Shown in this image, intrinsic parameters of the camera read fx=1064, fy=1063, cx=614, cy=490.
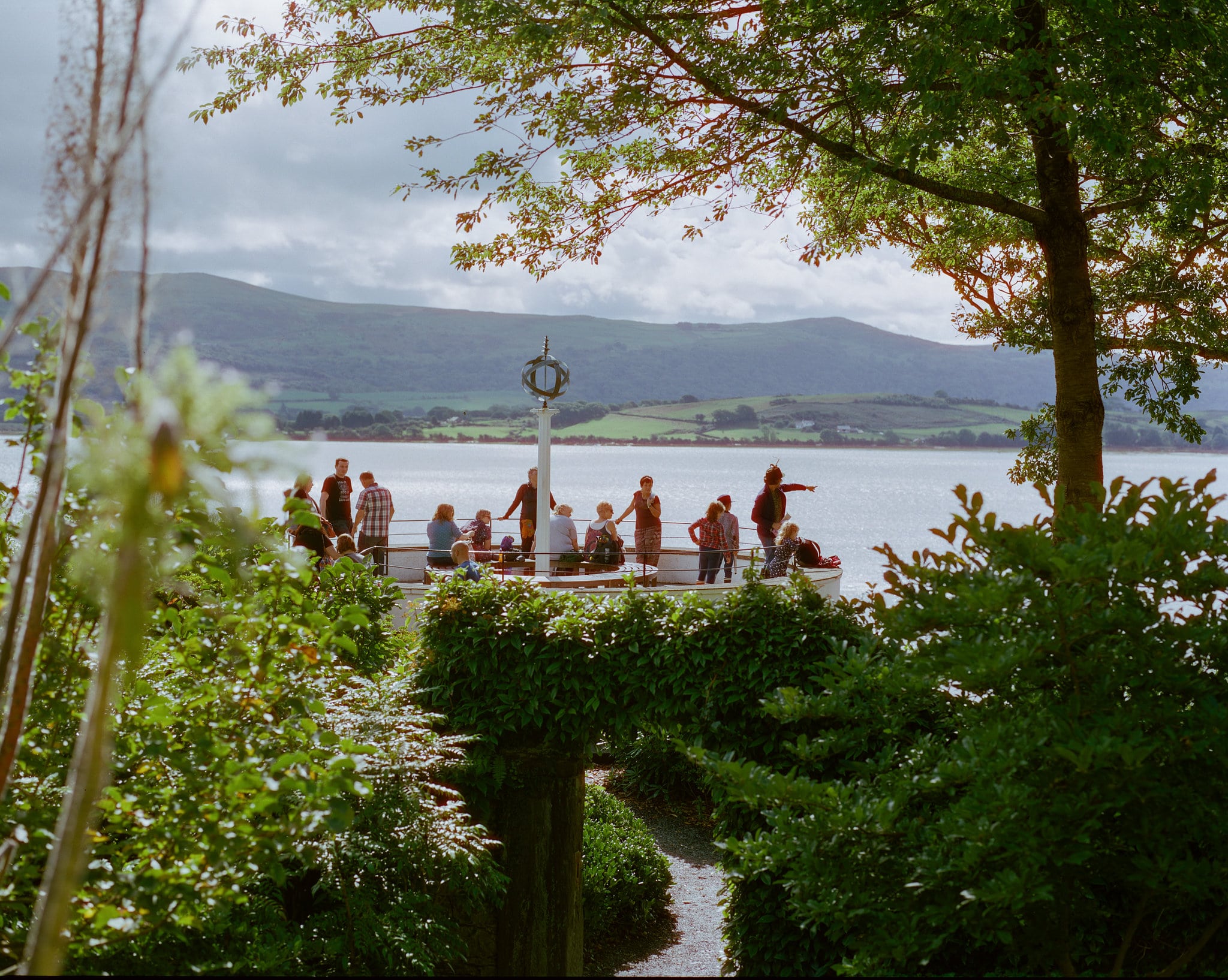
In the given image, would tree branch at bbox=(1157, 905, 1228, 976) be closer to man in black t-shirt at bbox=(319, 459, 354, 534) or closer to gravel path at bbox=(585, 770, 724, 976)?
gravel path at bbox=(585, 770, 724, 976)

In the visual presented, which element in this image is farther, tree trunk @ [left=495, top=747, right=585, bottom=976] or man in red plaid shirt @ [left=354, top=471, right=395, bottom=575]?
man in red plaid shirt @ [left=354, top=471, right=395, bottom=575]

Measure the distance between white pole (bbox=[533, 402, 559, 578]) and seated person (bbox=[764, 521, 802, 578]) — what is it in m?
2.90

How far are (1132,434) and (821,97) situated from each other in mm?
120925

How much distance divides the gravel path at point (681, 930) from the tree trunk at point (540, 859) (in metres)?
1.22

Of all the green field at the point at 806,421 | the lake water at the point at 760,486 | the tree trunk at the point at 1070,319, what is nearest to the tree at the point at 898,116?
the tree trunk at the point at 1070,319

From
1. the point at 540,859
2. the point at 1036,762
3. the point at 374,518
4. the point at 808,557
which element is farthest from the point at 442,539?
the point at 1036,762

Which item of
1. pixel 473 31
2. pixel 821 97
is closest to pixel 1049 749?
pixel 821 97

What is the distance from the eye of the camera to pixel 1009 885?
3797 mm

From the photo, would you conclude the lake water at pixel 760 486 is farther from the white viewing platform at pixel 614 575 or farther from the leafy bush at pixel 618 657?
the leafy bush at pixel 618 657

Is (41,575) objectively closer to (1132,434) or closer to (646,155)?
(646,155)

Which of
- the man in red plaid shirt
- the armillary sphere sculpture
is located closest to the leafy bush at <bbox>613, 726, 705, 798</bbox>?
the armillary sphere sculpture

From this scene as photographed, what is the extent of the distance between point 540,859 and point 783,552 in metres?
6.03

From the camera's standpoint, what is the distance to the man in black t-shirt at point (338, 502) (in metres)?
13.5

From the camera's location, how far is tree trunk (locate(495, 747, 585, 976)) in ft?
25.9
